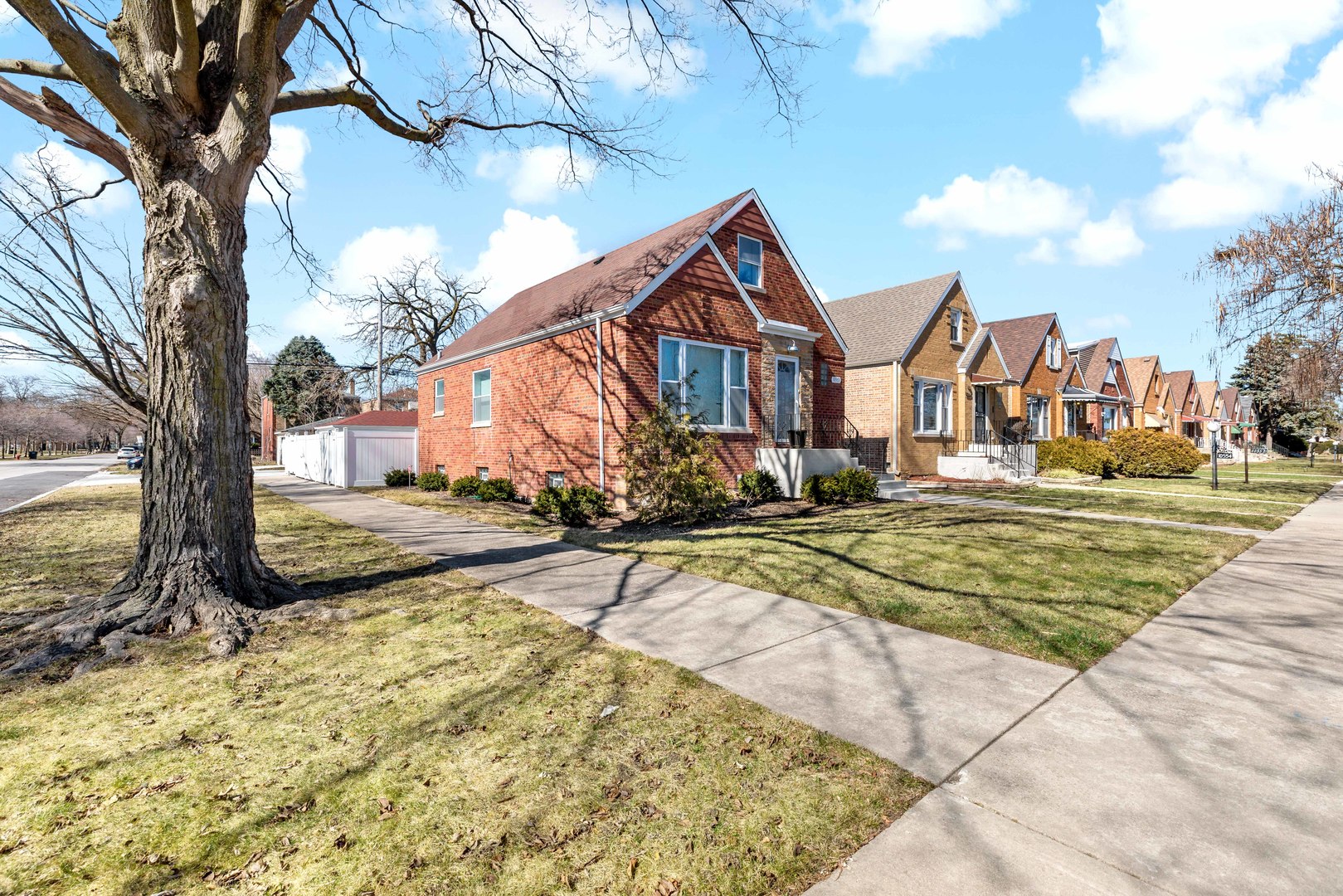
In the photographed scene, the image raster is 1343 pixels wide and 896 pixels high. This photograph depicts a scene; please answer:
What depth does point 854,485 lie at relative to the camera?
14828 mm

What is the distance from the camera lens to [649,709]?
12.6 ft

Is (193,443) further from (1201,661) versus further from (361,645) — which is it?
(1201,661)

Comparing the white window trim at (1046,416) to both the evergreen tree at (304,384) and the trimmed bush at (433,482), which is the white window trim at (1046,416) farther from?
the evergreen tree at (304,384)

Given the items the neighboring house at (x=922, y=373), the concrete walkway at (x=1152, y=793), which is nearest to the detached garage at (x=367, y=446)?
the neighboring house at (x=922, y=373)

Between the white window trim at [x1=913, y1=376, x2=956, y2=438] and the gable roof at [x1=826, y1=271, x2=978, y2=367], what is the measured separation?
4.99 ft

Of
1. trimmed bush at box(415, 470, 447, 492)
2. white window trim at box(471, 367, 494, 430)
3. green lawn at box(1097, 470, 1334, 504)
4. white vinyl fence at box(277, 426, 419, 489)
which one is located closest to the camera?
green lawn at box(1097, 470, 1334, 504)

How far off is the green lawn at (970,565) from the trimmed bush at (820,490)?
1.71 metres

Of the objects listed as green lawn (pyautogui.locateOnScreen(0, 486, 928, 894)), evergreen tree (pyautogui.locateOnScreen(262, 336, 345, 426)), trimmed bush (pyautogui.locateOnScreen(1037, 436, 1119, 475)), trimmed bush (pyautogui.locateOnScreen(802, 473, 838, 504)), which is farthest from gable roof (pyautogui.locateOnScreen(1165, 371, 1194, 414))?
evergreen tree (pyautogui.locateOnScreen(262, 336, 345, 426))

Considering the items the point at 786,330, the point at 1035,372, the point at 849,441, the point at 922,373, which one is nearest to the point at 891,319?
the point at 922,373

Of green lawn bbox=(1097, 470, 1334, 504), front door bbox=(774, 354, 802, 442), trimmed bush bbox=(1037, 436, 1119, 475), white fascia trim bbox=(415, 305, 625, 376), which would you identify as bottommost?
green lawn bbox=(1097, 470, 1334, 504)

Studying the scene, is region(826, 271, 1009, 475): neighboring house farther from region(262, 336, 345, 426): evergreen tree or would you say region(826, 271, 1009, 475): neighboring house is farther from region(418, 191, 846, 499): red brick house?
region(262, 336, 345, 426): evergreen tree

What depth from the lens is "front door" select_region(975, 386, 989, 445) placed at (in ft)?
83.1

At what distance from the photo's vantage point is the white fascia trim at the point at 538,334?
13484mm

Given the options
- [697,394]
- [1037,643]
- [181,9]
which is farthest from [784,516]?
[181,9]
